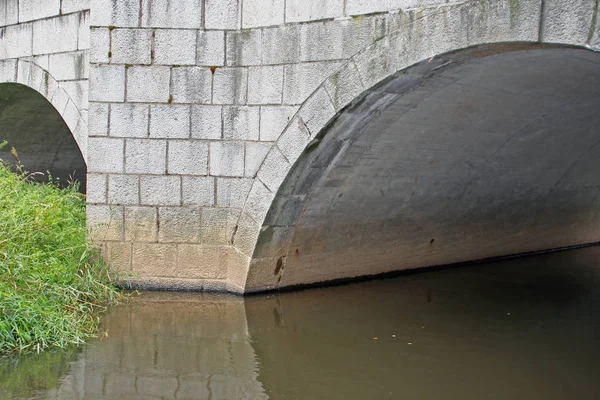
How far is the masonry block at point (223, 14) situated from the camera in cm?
589

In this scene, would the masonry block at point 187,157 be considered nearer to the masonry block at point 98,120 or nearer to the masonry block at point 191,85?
the masonry block at point 191,85

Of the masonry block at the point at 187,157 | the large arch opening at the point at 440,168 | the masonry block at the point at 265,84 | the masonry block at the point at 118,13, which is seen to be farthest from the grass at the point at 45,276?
the masonry block at the point at 265,84

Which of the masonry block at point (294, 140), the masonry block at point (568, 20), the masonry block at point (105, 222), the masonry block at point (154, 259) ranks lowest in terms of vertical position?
the masonry block at point (154, 259)

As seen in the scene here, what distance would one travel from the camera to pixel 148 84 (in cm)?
605

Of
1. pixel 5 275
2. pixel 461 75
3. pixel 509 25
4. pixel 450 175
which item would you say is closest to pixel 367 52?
pixel 461 75

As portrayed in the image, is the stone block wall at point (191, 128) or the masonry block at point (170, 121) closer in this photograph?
the stone block wall at point (191, 128)

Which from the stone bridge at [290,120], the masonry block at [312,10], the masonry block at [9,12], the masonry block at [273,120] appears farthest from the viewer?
the masonry block at [9,12]

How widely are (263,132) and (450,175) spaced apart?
2.12 metres

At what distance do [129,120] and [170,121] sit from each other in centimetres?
35

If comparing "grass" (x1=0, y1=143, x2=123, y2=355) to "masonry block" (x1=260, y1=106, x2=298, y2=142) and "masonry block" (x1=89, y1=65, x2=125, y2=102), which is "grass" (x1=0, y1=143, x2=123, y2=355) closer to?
"masonry block" (x1=89, y1=65, x2=125, y2=102)

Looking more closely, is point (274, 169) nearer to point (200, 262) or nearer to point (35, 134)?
point (200, 262)

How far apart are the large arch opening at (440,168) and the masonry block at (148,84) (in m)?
1.30

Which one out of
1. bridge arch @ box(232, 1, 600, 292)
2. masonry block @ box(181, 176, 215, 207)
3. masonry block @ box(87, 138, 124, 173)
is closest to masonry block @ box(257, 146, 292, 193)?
bridge arch @ box(232, 1, 600, 292)

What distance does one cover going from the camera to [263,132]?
5766 millimetres
